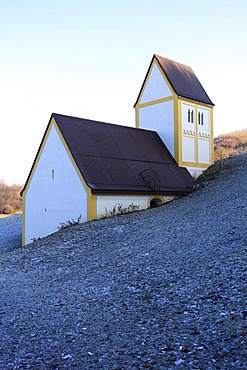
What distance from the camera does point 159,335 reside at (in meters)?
7.17

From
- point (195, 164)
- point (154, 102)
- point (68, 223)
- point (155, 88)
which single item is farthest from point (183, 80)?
point (68, 223)

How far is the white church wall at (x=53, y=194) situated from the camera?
22484 millimetres

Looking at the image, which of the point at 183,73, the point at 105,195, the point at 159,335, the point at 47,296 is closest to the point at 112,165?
the point at 105,195

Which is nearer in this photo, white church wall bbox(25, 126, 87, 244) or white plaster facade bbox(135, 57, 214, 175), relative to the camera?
white church wall bbox(25, 126, 87, 244)

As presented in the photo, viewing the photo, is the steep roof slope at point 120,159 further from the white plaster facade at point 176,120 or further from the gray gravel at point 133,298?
the gray gravel at point 133,298

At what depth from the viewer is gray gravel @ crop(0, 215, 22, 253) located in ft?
87.6

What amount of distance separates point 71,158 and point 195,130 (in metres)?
11.0

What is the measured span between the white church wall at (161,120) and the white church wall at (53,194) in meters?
8.60

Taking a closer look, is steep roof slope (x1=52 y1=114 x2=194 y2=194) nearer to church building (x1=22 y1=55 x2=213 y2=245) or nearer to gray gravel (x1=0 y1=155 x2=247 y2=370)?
church building (x1=22 y1=55 x2=213 y2=245)

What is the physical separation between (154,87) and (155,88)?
0.39 ft

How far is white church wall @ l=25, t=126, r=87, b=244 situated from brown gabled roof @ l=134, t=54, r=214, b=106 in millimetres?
9812

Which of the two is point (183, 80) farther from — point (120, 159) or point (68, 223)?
point (68, 223)

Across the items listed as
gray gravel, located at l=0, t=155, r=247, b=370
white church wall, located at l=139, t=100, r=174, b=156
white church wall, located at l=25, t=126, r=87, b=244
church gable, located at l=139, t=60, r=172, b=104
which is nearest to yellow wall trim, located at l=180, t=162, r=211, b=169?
white church wall, located at l=139, t=100, r=174, b=156

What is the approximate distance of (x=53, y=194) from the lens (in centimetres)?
2388
